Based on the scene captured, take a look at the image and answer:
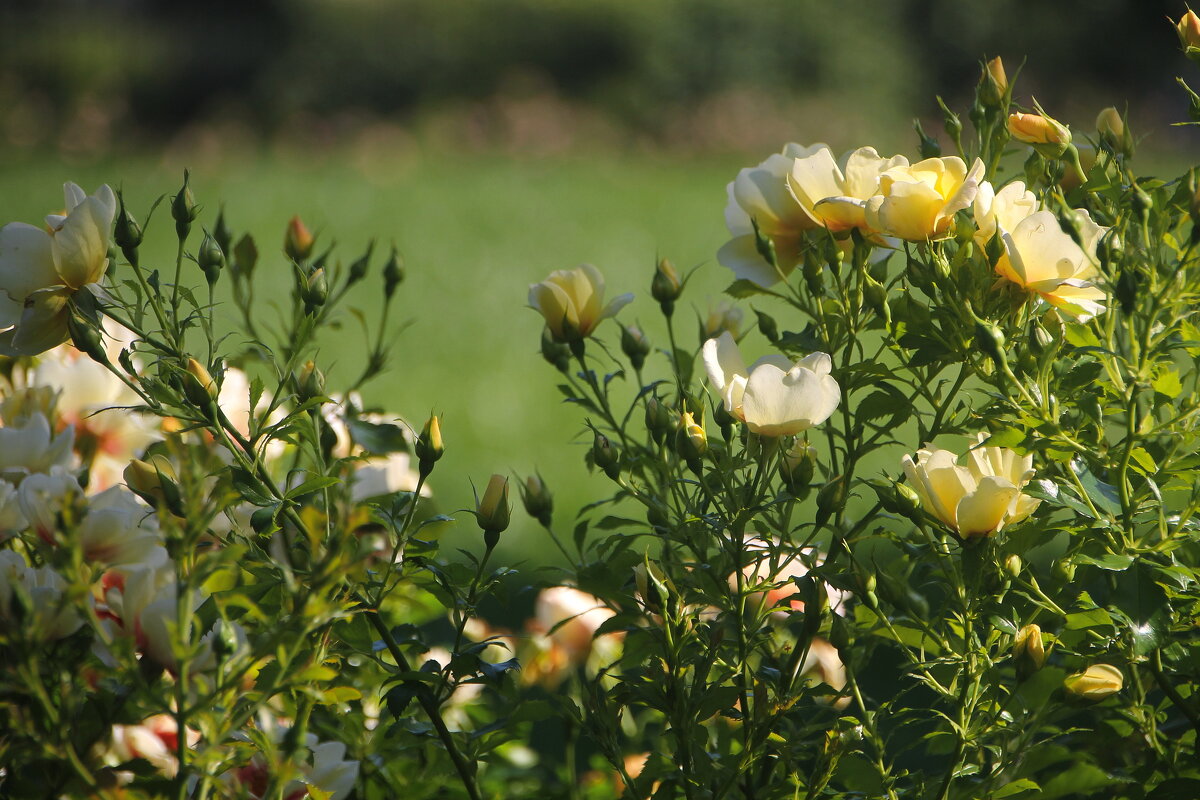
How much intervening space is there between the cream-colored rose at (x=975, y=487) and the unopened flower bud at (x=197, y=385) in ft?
1.27

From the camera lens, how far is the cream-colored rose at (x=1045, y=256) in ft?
2.22

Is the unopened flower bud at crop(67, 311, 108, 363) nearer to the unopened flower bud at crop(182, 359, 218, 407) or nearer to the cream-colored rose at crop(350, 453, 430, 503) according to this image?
the unopened flower bud at crop(182, 359, 218, 407)

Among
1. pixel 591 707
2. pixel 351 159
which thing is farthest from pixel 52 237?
pixel 351 159

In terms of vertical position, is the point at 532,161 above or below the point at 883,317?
below

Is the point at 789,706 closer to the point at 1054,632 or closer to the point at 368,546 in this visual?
the point at 1054,632

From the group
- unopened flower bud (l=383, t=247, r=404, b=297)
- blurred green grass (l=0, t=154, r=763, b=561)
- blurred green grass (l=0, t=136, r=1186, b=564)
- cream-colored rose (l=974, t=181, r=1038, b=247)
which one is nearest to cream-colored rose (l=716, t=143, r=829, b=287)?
cream-colored rose (l=974, t=181, r=1038, b=247)

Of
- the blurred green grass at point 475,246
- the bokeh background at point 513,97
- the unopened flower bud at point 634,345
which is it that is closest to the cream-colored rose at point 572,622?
the unopened flower bud at point 634,345

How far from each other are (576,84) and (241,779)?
7222 mm

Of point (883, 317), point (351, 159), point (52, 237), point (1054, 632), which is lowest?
point (351, 159)

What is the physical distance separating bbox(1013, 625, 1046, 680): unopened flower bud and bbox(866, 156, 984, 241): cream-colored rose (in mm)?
225

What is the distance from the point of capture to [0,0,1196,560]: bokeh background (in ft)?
18.6

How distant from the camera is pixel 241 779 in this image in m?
0.75

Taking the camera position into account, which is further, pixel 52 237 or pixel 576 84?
pixel 576 84

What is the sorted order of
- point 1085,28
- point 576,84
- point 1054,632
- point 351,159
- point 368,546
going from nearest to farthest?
1. point 368,546
2. point 1054,632
3. point 351,159
4. point 576,84
5. point 1085,28
